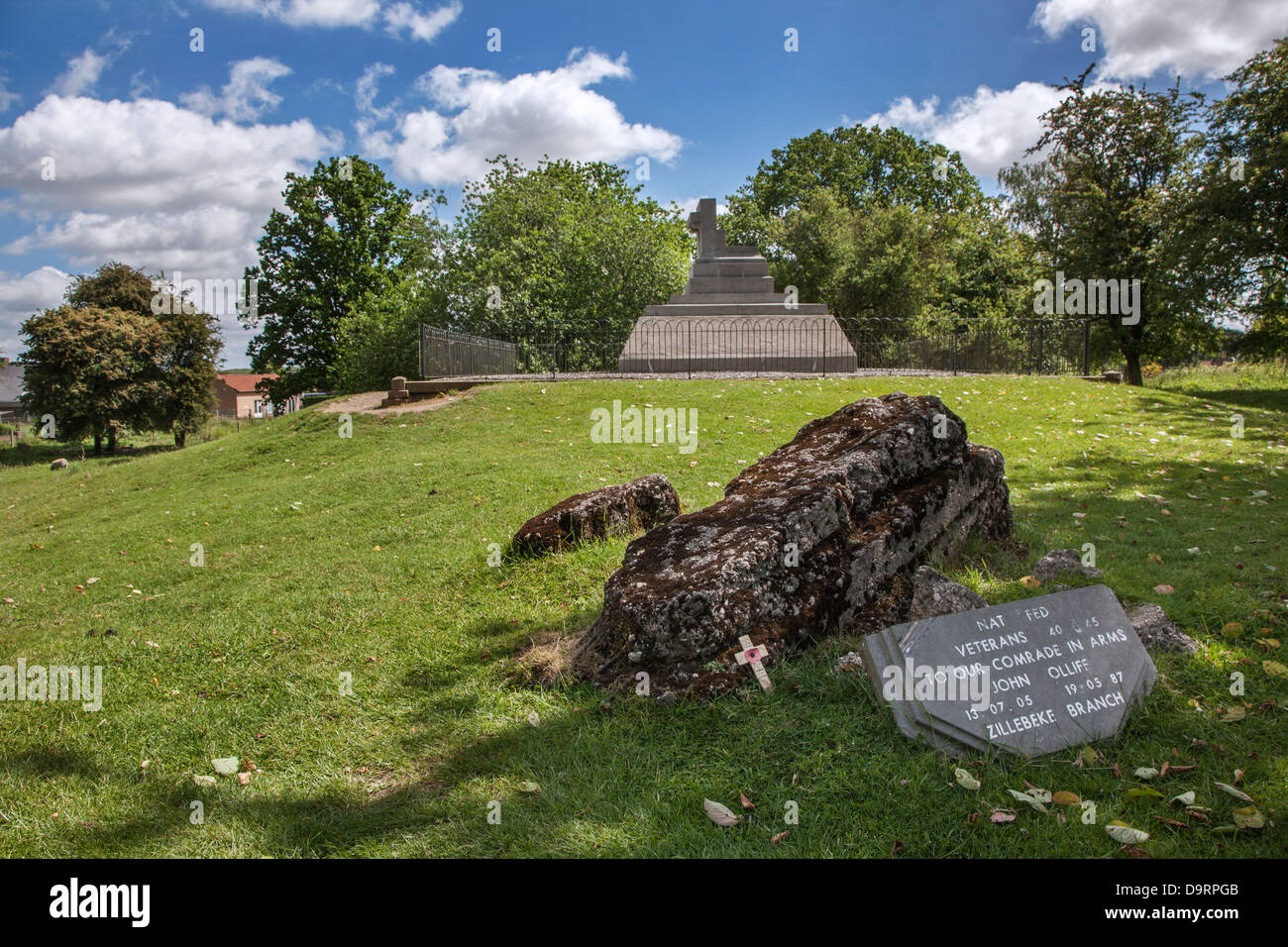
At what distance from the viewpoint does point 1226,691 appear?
12.5 ft

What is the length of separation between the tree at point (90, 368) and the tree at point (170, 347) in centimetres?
51

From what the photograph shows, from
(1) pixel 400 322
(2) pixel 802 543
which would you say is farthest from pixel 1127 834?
(1) pixel 400 322

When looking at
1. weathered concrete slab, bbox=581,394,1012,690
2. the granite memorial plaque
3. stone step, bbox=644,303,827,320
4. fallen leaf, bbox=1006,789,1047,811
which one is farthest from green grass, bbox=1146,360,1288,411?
fallen leaf, bbox=1006,789,1047,811

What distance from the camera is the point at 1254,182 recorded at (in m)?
18.5

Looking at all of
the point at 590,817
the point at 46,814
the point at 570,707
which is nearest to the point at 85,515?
the point at 46,814

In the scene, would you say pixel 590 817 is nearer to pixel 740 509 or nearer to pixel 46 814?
pixel 740 509

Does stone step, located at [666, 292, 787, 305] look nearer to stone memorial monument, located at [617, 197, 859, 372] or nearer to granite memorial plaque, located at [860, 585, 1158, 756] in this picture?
stone memorial monument, located at [617, 197, 859, 372]

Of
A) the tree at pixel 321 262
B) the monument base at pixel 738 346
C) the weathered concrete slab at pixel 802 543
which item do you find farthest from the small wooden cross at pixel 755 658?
the tree at pixel 321 262

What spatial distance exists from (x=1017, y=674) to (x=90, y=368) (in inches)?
1556

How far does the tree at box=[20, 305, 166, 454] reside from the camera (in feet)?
106

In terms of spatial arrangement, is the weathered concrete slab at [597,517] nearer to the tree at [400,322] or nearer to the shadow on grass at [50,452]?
the tree at [400,322]

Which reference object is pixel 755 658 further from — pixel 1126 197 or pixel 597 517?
pixel 1126 197
